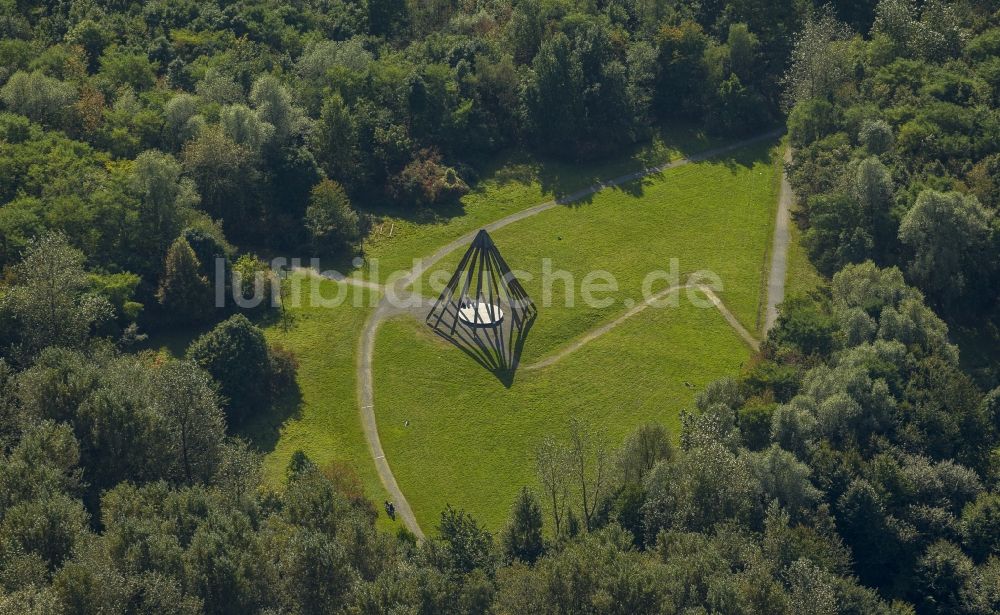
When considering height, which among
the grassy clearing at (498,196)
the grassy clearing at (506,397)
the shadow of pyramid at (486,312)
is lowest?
the grassy clearing at (506,397)

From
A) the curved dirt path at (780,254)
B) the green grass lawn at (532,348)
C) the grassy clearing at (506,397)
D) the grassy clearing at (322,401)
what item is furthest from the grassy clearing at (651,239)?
the grassy clearing at (322,401)

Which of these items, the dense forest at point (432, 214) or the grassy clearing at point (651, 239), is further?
the grassy clearing at point (651, 239)

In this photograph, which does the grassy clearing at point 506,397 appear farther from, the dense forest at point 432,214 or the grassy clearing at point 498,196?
the grassy clearing at point 498,196

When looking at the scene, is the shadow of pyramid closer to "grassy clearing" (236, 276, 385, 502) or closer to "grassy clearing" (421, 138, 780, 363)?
"grassy clearing" (421, 138, 780, 363)

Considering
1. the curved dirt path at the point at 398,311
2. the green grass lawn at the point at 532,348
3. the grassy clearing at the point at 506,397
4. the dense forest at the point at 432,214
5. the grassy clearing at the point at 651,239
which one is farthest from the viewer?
the grassy clearing at the point at 651,239

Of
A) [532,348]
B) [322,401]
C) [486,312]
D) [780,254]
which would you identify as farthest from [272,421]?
[780,254]

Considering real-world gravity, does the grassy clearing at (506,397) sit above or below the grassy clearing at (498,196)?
below

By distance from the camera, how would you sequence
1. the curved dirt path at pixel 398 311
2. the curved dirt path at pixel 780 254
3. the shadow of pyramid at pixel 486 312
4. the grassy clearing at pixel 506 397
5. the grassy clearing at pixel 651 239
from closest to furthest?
the curved dirt path at pixel 398 311 < the grassy clearing at pixel 506 397 < the shadow of pyramid at pixel 486 312 < the curved dirt path at pixel 780 254 < the grassy clearing at pixel 651 239

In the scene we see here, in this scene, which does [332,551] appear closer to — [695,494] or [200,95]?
[695,494]
